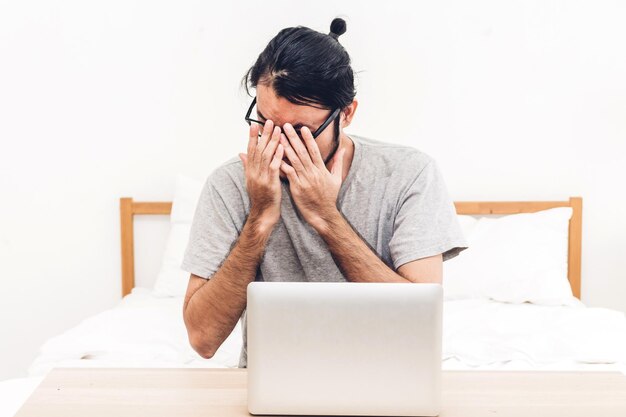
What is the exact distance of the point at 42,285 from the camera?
8.23ft

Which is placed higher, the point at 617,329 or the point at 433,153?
the point at 433,153

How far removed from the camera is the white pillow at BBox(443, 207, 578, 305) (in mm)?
2094

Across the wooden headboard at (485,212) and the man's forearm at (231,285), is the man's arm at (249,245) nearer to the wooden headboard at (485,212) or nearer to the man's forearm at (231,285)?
the man's forearm at (231,285)

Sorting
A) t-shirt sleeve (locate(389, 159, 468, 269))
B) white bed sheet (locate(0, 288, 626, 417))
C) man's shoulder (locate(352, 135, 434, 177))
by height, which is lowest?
white bed sheet (locate(0, 288, 626, 417))

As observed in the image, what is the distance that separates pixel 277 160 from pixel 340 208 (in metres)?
0.17

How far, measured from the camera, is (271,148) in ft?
3.59

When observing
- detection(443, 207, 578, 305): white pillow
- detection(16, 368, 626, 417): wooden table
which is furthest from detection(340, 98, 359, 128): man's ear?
detection(443, 207, 578, 305): white pillow

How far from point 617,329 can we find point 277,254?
108 centimetres

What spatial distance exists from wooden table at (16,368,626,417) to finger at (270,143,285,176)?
357 mm

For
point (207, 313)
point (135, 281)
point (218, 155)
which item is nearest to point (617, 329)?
point (207, 313)

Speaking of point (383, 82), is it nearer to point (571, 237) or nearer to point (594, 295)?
point (571, 237)

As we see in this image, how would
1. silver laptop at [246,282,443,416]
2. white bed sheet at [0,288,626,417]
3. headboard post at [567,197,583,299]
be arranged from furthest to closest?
headboard post at [567,197,583,299]
white bed sheet at [0,288,626,417]
silver laptop at [246,282,443,416]

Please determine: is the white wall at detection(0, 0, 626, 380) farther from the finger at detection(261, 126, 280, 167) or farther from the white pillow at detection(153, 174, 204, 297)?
the finger at detection(261, 126, 280, 167)

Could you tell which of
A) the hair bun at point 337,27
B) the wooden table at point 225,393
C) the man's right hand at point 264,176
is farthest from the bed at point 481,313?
the hair bun at point 337,27
